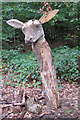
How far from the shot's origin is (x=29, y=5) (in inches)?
187

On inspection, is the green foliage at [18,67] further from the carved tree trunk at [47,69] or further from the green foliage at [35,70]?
the carved tree trunk at [47,69]

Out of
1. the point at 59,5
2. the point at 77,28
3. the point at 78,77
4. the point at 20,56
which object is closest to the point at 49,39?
the point at 77,28

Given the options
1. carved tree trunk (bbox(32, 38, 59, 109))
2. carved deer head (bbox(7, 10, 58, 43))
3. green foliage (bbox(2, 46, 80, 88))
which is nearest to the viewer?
carved deer head (bbox(7, 10, 58, 43))

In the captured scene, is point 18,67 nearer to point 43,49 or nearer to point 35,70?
point 35,70

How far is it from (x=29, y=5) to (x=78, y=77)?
3.59 m

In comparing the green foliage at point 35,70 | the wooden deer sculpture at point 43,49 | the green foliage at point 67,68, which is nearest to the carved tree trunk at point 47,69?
the wooden deer sculpture at point 43,49

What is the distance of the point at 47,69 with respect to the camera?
1.91 metres

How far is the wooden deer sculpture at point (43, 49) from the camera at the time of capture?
170cm

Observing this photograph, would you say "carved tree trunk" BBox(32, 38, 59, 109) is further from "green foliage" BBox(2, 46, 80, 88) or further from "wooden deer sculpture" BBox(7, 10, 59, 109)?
"green foliage" BBox(2, 46, 80, 88)

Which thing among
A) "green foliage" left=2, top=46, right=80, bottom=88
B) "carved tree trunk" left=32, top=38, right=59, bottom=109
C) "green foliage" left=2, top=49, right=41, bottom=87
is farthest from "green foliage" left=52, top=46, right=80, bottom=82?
"carved tree trunk" left=32, top=38, right=59, bottom=109

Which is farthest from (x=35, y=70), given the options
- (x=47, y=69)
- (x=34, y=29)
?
(x=34, y=29)

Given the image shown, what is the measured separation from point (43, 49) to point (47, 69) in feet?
1.16

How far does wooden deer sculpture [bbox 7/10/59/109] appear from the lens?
170cm

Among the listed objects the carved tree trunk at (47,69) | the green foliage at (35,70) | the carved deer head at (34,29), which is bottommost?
the green foliage at (35,70)
